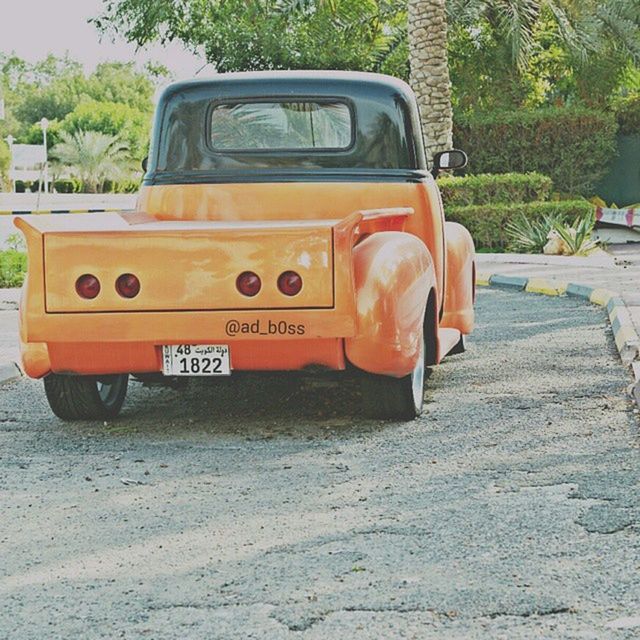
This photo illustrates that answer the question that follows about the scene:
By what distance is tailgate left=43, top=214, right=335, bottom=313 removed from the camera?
664cm

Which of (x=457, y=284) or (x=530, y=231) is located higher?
(x=457, y=284)

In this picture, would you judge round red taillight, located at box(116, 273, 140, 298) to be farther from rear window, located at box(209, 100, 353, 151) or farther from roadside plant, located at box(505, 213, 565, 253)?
roadside plant, located at box(505, 213, 565, 253)

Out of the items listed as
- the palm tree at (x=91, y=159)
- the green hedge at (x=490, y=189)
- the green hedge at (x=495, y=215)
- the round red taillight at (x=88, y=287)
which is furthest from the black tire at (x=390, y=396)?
the palm tree at (x=91, y=159)

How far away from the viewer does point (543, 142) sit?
28031mm

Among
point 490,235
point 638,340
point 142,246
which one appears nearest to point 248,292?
point 142,246

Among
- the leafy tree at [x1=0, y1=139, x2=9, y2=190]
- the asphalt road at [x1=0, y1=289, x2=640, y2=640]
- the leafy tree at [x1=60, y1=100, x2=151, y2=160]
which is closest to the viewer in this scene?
the asphalt road at [x1=0, y1=289, x2=640, y2=640]

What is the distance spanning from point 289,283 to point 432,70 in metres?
16.4

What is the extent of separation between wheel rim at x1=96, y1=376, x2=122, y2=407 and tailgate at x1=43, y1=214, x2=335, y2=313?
1004mm

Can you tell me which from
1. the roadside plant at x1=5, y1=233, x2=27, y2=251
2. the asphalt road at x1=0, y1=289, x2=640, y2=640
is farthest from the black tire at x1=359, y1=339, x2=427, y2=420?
the roadside plant at x1=5, y1=233, x2=27, y2=251

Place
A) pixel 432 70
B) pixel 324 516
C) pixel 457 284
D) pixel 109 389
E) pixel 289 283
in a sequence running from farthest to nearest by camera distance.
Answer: pixel 432 70, pixel 457 284, pixel 109 389, pixel 289 283, pixel 324 516

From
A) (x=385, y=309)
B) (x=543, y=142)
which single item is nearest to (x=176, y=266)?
(x=385, y=309)

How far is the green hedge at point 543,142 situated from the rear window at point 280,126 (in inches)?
790

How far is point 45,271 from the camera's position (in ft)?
22.0

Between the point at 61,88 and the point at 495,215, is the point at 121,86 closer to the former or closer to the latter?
the point at 61,88
